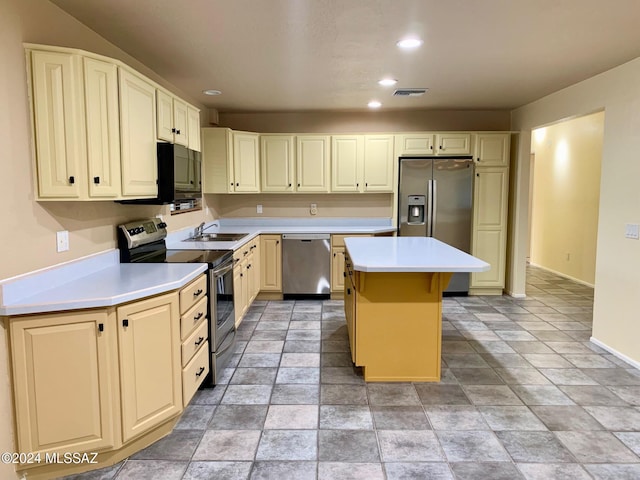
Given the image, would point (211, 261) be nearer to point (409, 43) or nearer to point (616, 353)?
point (409, 43)

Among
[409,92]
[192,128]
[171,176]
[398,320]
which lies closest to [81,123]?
[171,176]

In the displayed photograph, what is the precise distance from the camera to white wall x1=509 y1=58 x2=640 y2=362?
3305 mm

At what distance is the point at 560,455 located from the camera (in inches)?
87.0

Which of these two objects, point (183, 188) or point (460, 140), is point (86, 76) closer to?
point (183, 188)

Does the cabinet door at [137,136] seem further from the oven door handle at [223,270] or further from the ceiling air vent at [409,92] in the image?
the ceiling air vent at [409,92]

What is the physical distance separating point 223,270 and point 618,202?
3248 millimetres

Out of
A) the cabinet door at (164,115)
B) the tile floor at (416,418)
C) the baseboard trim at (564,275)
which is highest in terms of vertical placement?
the cabinet door at (164,115)

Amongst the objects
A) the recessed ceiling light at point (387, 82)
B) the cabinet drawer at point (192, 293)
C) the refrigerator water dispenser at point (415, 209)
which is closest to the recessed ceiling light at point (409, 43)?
the recessed ceiling light at point (387, 82)

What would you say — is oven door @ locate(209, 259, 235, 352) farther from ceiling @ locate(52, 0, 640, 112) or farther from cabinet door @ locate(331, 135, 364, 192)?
cabinet door @ locate(331, 135, 364, 192)

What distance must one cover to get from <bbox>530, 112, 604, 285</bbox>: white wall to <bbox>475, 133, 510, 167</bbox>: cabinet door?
4.99ft

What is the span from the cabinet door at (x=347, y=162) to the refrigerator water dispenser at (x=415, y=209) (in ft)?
2.19

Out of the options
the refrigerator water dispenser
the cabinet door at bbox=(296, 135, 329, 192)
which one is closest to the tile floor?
the refrigerator water dispenser

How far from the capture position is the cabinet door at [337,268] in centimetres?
527

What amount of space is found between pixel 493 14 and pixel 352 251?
177 centimetres
